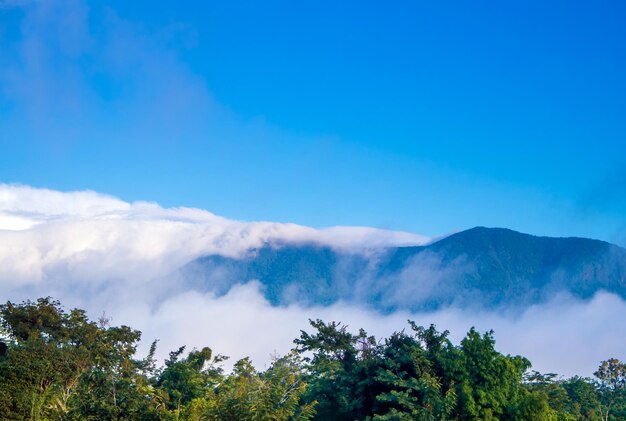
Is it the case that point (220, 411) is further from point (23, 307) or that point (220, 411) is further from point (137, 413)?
point (23, 307)

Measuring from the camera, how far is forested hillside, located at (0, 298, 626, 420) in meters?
19.8

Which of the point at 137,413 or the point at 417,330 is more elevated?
the point at 417,330

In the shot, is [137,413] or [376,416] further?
[376,416]

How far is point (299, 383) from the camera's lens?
2358 centimetres

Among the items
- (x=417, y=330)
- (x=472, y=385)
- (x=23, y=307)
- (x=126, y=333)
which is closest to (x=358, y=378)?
(x=417, y=330)

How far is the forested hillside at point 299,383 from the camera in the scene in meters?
19.8

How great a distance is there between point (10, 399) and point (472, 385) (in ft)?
66.8

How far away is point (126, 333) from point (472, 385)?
1074 inches

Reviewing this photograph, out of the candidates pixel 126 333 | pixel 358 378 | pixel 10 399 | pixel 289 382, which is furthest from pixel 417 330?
pixel 126 333

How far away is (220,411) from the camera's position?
19.1m

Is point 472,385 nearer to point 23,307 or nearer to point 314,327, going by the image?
point 314,327

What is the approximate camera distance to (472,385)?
2909cm

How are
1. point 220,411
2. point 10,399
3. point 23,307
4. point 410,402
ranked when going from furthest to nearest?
point 23,307, point 410,402, point 10,399, point 220,411

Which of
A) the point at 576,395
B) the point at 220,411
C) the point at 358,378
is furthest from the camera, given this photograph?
the point at 576,395
